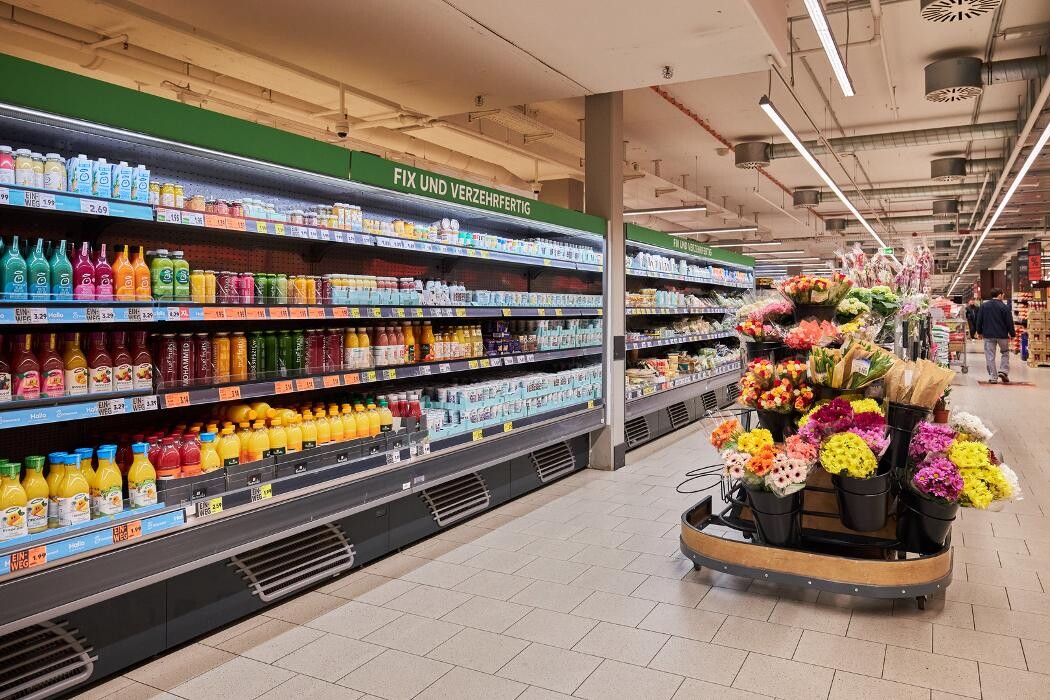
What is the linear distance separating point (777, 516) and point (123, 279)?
3.18m

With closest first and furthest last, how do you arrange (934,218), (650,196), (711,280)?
(711,280), (650,196), (934,218)

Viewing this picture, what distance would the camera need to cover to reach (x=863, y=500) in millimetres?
3449

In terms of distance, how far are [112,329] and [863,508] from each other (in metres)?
3.60

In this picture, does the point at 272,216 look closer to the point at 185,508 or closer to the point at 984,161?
the point at 185,508

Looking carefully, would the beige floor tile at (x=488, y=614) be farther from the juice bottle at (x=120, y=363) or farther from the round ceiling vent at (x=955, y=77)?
the round ceiling vent at (x=955, y=77)

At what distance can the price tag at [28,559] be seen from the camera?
2.40m

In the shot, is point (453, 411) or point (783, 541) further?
point (453, 411)

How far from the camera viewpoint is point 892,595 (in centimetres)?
337

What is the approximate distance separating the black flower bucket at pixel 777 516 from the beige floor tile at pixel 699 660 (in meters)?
0.75

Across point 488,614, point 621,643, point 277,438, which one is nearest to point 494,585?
point 488,614

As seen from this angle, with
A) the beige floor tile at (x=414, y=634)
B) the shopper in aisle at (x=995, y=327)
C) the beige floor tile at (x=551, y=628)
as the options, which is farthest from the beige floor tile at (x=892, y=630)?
the shopper in aisle at (x=995, y=327)

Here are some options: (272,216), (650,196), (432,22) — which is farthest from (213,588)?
(650,196)

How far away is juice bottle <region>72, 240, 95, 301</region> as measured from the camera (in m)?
2.73

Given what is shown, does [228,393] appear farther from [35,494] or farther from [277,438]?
[35,494]
